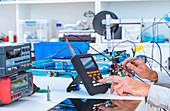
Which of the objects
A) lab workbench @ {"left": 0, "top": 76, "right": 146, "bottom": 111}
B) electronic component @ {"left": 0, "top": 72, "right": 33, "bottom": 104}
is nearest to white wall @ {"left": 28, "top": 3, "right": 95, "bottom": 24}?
lab workbench @ {"left": 0, "top": 76, "right": 146, "bottom": 111}

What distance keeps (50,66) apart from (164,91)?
0.75 m

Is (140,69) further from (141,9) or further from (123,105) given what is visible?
(141,9)

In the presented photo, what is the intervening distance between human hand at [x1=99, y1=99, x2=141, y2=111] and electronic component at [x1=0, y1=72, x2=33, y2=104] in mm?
286

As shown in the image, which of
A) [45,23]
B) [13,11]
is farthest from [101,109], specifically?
[13,11]

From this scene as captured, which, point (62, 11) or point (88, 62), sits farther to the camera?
point (62, 11)

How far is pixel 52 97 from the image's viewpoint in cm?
117

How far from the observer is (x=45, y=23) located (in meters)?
3.89

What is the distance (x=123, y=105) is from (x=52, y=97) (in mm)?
286

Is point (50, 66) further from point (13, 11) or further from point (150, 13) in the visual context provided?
point (13, 11)

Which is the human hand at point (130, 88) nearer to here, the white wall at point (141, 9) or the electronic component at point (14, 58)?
the electronic component at point (14, 58)

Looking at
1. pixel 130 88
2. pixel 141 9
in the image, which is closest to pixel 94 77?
pixel 130 88

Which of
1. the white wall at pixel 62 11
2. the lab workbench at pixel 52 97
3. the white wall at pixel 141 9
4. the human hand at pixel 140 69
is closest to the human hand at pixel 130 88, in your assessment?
the lab workbench at pixel 52 97

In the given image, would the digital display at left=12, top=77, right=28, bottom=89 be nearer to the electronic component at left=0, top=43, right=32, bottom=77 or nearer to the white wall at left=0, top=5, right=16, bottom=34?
the electronic component at left=0, top=43, right=32, bottom=77

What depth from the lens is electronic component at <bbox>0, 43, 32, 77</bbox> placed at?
3.16 ft
